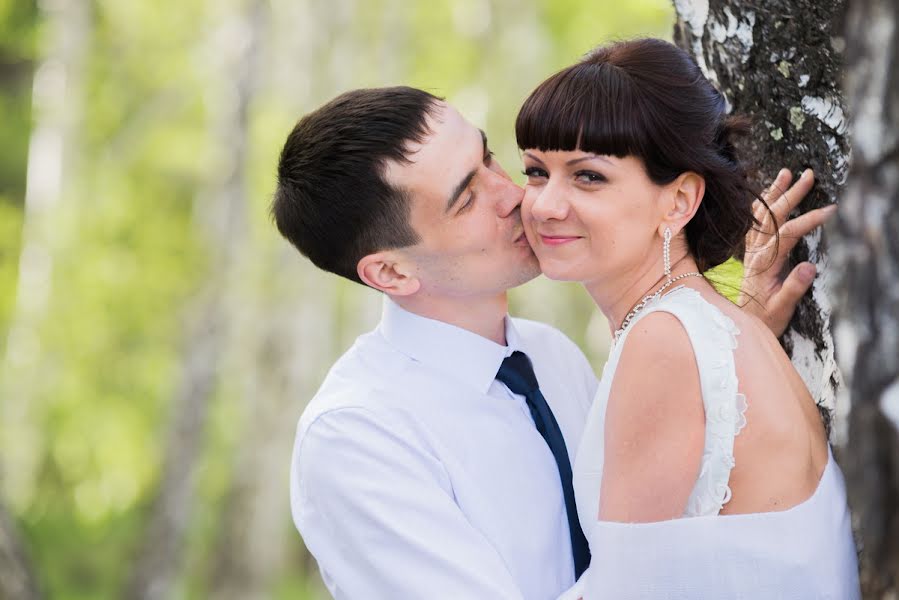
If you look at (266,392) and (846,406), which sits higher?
(846,406)

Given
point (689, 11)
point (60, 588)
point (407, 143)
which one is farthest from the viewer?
point (60, 588)

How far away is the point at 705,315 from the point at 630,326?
0.52ft

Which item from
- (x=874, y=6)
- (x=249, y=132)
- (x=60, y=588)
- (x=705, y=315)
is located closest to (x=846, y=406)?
(x=874, y=6)

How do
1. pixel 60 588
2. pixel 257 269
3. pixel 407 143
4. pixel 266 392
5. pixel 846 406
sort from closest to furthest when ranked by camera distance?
pixel 846 406 < pixel 407 143 < pixel 266 392 < pixel 60 588 < pixel 257 269

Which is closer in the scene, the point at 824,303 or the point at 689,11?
the point at 824,303

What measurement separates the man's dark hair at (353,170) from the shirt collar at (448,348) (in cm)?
26

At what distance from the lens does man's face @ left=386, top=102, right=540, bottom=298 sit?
9.96ft

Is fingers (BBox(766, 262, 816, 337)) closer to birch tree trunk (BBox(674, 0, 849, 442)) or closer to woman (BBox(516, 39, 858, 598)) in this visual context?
birch tree trunk (BBox(674, 0, 849, 442))

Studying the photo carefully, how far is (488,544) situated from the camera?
263cm

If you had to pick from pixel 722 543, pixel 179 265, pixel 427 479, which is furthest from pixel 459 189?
pixel 179 265

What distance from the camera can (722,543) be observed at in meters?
2.29

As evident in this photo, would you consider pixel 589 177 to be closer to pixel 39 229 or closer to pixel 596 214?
pixel 596 214

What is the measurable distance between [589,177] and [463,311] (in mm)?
638

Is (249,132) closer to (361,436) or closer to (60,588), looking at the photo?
(60,588)
